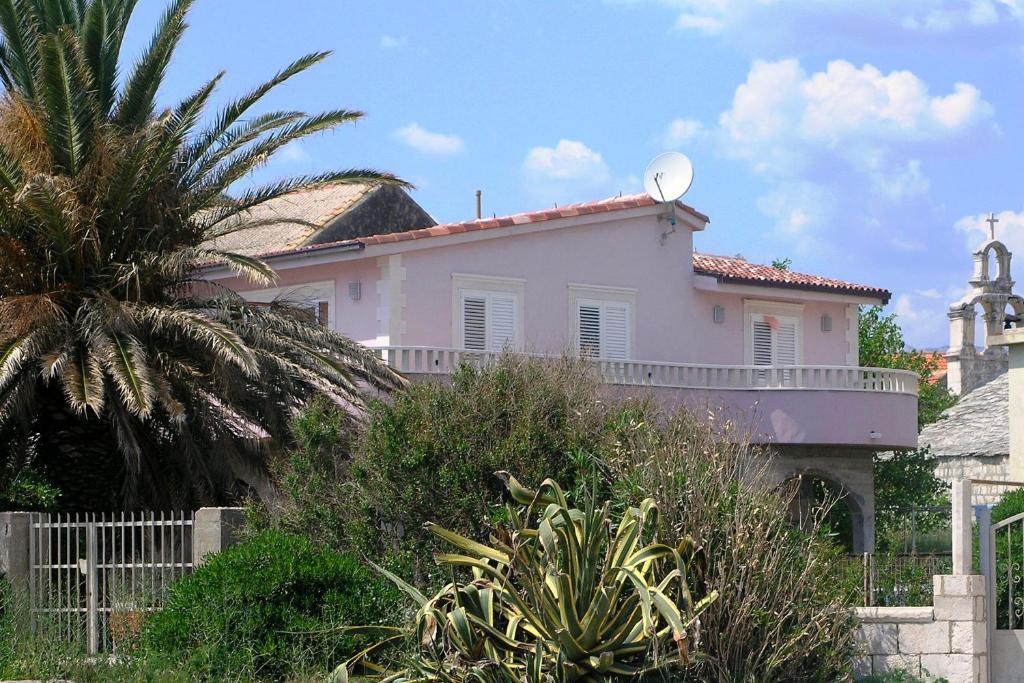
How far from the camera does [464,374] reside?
46.0 ft

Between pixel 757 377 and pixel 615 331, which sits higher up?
pixel 615 331

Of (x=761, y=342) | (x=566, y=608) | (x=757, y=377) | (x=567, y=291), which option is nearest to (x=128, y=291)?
(x=566, y=608)

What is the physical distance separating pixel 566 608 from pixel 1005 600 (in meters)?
4.88

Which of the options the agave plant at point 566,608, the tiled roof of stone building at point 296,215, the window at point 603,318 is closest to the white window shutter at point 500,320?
the window at point 603,318

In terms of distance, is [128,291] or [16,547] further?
[128,291]

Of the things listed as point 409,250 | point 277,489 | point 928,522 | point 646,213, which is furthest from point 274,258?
point 928,522

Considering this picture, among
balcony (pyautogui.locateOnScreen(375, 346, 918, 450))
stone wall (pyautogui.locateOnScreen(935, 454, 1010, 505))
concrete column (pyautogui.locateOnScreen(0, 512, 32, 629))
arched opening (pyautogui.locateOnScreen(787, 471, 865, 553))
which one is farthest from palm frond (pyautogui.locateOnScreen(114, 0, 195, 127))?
stone wall (pyautogui.locateOnScreen(935, 454, 1010, 505))

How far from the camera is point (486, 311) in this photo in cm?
2653

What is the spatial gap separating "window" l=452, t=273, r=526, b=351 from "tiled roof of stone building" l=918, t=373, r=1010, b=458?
52.3 ft

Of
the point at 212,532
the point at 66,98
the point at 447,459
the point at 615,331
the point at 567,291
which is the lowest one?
the point at 212,532

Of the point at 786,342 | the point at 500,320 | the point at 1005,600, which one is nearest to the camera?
the point at 1005,600

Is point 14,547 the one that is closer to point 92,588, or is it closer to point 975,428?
point 92,588

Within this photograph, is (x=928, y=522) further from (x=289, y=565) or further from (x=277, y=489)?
(x=289, y=565)

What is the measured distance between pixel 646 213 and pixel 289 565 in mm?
17438
